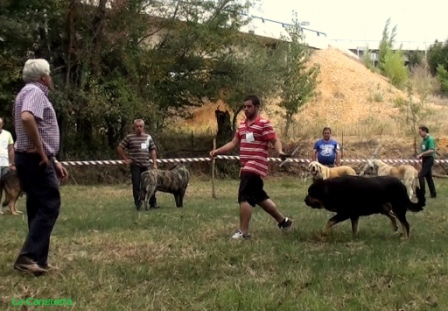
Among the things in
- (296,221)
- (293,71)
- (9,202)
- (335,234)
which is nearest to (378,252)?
(335,234)

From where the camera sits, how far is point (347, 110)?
39.6 meters

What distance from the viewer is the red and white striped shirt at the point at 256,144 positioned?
749cm

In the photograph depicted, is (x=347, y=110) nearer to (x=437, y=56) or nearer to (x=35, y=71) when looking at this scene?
(x=437, y=56)

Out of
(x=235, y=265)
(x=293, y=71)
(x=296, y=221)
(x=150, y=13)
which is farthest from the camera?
(x=293, y=71)

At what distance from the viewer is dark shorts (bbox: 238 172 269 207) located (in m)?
7.53

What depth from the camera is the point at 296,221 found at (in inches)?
368

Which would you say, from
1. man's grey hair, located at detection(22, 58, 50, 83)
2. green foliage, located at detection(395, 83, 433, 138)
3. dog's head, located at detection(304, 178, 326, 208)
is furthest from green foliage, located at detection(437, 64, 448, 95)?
man's grey hair, located at detection(22, 58, 50, 83)

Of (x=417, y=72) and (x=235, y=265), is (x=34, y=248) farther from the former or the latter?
(x=417, y=72)

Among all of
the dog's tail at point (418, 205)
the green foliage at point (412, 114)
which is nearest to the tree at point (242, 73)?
the green foliage at point (412, 114)

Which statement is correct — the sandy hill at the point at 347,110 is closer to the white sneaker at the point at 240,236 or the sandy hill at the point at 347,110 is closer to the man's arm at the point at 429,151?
the man's arm at the point at 429,151

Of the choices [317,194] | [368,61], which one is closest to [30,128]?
[317,194]

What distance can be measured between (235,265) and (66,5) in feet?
58.5

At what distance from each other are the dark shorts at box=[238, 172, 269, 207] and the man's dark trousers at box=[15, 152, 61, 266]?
271cm

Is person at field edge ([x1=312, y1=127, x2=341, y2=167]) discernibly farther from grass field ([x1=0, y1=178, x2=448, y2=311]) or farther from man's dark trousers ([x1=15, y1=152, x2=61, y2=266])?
man's dark trousers ([x1=15, y1=152, x2=61, y2=266])
